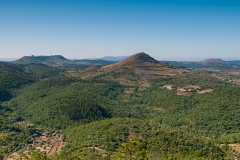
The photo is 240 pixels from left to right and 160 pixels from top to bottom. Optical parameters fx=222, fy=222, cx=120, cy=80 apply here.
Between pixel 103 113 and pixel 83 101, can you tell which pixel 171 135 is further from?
pixel 83 101

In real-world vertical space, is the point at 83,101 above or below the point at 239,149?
above

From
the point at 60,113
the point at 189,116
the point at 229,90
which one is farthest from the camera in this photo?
the point at 229,90

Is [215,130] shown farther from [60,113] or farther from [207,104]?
[60,113]

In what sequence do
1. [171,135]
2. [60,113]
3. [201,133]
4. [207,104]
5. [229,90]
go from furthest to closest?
[229,90] → [207,104] → [60,113] → [201,133] → [171,135]

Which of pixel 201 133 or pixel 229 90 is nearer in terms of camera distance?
pixel 201 133

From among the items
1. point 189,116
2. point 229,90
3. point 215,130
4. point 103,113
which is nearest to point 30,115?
point 103,113

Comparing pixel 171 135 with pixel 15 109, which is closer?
pixel 171 135

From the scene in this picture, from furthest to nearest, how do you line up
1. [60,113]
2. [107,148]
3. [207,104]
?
[207,104]
[60,113]
[107,148]

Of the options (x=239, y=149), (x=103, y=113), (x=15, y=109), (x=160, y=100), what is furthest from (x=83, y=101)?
(x=239, y=149)

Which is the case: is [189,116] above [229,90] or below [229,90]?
below
